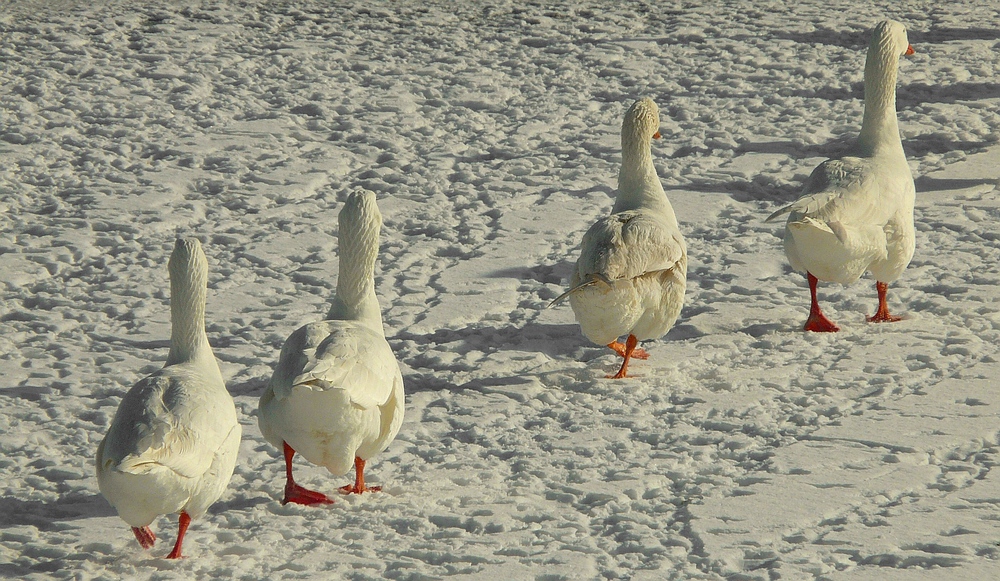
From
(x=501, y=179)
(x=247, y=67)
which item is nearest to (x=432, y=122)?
(x=501, y=179)

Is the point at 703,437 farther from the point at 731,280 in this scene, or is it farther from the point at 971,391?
the point at 731,280

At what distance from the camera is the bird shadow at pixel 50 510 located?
11.7 feet

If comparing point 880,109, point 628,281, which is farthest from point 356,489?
point 880,109

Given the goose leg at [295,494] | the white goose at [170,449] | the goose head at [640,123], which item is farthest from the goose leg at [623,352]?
the white goose at [170,449]

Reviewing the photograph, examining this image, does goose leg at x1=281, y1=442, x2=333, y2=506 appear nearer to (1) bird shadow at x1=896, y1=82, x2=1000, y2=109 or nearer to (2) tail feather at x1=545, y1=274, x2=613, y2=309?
(2) tail feather at x1=545, y1=274, x2=613, y2=309

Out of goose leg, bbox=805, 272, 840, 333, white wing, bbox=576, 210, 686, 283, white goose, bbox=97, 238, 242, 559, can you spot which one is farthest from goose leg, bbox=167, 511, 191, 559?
goose leg, bbox=805, 272, 840, 333

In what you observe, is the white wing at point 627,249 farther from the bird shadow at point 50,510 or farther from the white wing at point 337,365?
the bird shadow at point 50,510

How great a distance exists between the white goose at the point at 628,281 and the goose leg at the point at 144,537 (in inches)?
74.5

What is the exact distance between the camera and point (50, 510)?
12.0 feet

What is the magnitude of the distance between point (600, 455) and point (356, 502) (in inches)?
37.9

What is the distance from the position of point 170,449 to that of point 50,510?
83cm

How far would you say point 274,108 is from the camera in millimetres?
8242

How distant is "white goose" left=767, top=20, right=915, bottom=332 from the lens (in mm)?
4879

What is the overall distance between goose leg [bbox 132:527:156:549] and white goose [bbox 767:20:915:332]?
2.96m
